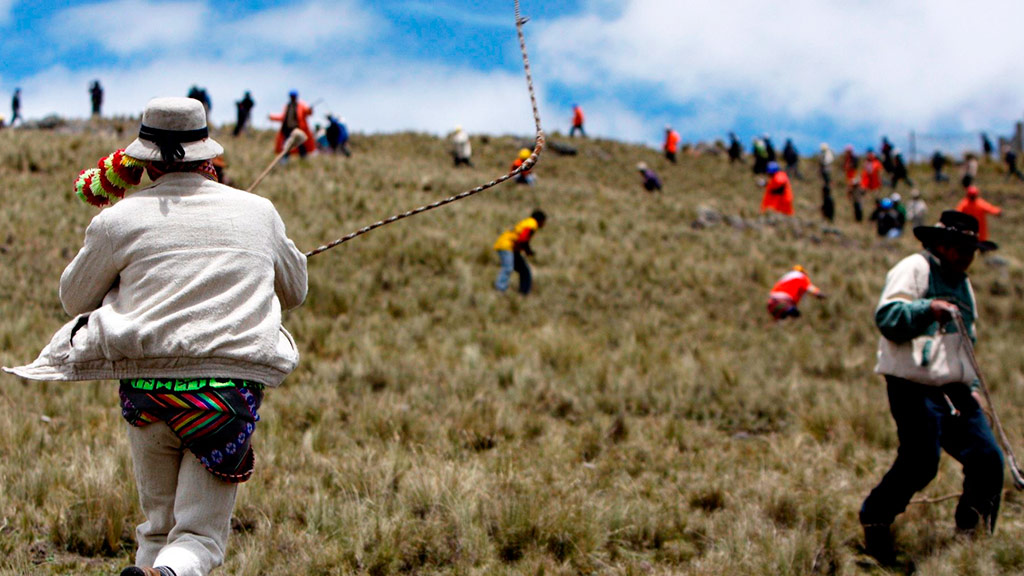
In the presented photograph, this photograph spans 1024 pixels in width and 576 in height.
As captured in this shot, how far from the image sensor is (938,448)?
5.12 meters

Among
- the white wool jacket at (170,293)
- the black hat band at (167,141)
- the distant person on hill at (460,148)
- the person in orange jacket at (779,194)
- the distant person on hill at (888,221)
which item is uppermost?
the distant person on hill at (460,148)

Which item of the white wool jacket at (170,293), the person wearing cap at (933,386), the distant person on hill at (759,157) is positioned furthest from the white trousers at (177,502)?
the distant person on hill at (759,157)

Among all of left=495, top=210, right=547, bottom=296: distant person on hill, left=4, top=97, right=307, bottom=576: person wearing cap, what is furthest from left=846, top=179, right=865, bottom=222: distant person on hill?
left=4, top=97, right=307, bottom=576: person wearing cap

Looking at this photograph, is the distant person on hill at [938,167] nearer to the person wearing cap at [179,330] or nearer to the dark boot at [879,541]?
the dark boot at [879,541]

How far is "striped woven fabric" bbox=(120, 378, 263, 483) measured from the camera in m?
2.87

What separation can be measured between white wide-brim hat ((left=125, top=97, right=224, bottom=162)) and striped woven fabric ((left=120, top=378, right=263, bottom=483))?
2.42 ft

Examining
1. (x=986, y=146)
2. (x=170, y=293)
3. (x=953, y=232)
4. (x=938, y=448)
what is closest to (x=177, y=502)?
(x=170, y=293)

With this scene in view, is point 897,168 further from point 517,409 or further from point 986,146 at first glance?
point 517,409

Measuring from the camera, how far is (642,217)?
23.8 metres

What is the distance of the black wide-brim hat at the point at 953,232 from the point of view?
17.1 feet

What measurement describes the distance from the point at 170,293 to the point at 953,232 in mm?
4292

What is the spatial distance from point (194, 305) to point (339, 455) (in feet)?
12.0

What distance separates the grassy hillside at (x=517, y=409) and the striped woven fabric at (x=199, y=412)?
150 centimetres

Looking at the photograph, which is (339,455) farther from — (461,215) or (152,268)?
(461,215)
